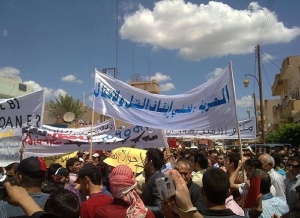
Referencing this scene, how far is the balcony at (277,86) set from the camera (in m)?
41.3

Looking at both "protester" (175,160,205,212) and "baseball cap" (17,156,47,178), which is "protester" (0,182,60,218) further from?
"protester" (175,160,205,212)

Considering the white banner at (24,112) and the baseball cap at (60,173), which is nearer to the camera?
the baseball cap at (60,173)

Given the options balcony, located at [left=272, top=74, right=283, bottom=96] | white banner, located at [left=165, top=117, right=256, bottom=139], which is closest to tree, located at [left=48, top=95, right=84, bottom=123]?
balcony, located at [left=272, top=74, right=283, bottom=96]

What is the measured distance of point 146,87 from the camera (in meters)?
66.3

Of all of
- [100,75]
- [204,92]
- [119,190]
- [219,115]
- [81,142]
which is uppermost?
[100,75]

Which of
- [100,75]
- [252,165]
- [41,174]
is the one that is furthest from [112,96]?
[41,174]

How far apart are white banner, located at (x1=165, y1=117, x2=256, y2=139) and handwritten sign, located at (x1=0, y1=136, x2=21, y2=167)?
137 inches

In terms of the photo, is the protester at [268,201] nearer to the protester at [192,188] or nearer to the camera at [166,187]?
the protester at [192,188]

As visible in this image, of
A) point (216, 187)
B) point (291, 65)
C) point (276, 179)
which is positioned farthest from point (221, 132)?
point (291, 65)

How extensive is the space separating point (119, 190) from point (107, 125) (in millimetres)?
7129

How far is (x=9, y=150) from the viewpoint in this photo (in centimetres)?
614

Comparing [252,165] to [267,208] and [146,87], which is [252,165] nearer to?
[267,208]

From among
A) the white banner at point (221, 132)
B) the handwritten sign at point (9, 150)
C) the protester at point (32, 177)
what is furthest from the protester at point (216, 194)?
the handwritten sign at point (9, 150)

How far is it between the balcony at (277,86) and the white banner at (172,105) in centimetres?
3618
